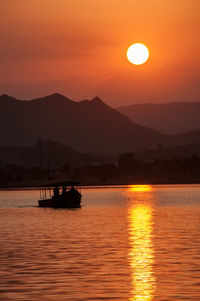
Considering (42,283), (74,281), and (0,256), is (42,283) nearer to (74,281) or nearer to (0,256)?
(74,281)

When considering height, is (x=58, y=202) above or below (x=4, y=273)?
above

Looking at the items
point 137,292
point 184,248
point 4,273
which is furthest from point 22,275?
point 184,248

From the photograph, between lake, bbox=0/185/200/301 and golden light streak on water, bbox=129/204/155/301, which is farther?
lake, bbox=0/185/200/301

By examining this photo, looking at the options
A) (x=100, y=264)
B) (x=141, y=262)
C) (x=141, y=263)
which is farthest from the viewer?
(x=141, y=262)

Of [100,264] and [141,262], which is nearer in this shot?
[100,264]

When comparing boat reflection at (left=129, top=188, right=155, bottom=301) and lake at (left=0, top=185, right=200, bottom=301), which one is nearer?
boat reflection at (left=129, top=188, right=155, bottom=301)

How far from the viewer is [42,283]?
31.8 meters

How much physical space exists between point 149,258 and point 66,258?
4.55 metres

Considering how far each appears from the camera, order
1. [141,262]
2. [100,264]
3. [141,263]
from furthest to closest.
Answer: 1. [141,262]
2. [141,263]
3. [100,264]

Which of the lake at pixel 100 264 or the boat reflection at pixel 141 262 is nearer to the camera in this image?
the boat reflection at pixel 141 262

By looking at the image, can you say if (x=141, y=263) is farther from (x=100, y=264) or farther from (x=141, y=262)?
(x=100, y=264)

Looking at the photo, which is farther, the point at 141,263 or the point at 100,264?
the point at 141,263

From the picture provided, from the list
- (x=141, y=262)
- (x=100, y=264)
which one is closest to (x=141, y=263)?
(x=141, y=262)

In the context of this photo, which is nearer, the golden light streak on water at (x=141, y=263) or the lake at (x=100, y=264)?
the golden light streak on water at (x=141, y=263)
